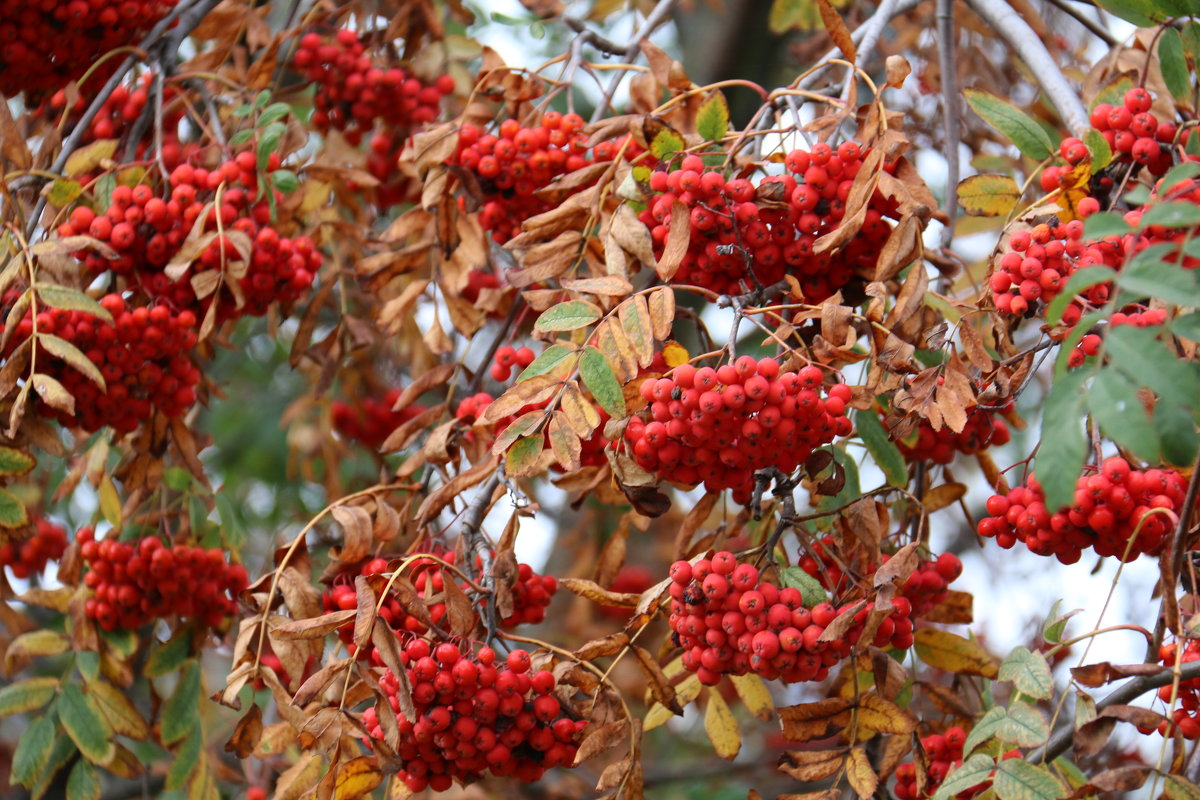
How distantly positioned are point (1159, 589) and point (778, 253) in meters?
0.87

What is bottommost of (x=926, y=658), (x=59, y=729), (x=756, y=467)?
(x=59, y=729)

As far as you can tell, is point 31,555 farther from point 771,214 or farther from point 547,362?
point 771,214

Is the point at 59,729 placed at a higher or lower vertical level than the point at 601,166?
lower

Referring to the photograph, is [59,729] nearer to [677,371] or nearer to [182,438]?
[182,438]

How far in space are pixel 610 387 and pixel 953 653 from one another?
2.90 ft

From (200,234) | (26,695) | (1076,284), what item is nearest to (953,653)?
(1076,284)

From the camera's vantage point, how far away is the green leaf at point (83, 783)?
242 cm

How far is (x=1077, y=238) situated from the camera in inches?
66.6

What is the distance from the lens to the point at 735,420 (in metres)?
1.54

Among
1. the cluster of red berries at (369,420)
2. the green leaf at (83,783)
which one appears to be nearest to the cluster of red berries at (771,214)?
the green leaf at (83,783)

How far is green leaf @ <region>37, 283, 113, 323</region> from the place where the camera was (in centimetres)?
190

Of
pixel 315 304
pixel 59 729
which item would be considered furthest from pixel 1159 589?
pixel 59 729

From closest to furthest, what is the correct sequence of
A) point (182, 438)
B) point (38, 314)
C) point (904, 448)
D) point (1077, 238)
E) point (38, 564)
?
1. point (1077, 238)
2. point (38, 314)
3. point (904, 448)
4. point (182, 438)
5. point (38, 564)

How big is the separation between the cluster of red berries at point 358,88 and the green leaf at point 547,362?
1201 mm
